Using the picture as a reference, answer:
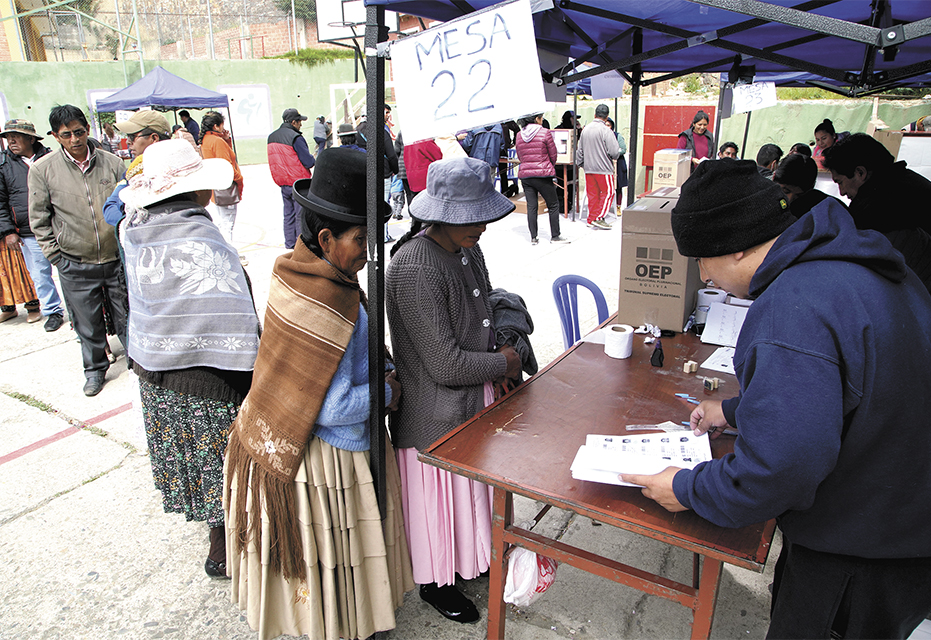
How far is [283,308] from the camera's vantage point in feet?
5.90

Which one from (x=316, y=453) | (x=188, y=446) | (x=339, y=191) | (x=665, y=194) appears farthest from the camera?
(x=665, y=194)

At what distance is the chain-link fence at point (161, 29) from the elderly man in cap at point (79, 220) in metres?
15.0

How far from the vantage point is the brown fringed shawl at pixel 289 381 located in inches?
70.2

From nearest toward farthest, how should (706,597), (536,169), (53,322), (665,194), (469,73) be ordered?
1. (469,73)
2. (706,597)
3. (665,194)
4. (53,322)
5. (536,169)

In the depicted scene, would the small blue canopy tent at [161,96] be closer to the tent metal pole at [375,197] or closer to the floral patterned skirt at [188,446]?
the floral patterned skirt at [188,446]

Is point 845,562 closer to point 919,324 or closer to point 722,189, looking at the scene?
point 919,324

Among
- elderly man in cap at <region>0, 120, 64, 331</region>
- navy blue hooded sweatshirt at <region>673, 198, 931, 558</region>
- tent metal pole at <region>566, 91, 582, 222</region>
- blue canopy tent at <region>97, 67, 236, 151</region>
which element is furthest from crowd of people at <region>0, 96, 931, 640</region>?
blue canopy tent at <region>97, 67, 236, 151</region>

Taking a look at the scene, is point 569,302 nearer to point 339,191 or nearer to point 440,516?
point 440,516

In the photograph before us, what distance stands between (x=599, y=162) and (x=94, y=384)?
7.37 meters

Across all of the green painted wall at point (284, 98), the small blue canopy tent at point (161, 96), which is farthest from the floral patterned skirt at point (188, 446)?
the green painted wall at point (284, 98)

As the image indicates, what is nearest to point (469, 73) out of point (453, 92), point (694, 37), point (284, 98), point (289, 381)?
point (453, 92)

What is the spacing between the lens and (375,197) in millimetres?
1710

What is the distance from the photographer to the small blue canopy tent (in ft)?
38.6

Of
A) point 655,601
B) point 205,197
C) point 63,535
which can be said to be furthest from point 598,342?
point 63,535
